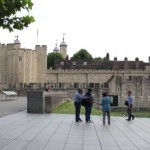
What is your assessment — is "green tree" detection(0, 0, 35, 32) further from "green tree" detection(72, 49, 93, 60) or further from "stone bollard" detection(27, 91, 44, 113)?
"green tree" detection(72, 49, 93, 60)

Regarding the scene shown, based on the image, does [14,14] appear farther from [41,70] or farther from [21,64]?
[41,70]

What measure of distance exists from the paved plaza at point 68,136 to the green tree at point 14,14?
337 centimetres

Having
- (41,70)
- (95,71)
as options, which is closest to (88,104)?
(41,70)

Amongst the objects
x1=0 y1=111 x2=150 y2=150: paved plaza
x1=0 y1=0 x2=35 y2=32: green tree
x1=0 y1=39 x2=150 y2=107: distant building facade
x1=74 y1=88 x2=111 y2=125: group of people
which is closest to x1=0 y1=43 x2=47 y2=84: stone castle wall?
x1=0 y1=39 x2=150 y2=107: distant building facade

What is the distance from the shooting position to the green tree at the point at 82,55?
4373 inches

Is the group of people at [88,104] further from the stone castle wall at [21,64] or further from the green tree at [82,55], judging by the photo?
the green tree at [82,55]

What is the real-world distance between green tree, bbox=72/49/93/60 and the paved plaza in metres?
93.4

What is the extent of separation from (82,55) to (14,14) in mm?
103166

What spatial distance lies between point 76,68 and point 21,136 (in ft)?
278

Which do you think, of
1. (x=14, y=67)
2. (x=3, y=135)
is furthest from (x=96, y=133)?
(x=14, y=67)

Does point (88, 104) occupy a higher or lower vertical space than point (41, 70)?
lower

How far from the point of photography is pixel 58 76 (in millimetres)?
90938

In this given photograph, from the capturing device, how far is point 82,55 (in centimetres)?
11238

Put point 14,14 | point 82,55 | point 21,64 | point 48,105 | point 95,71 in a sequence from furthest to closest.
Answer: point 82,55
point 95,71
point 21,64
point 48,105
point 14,14
